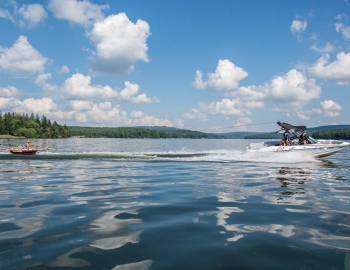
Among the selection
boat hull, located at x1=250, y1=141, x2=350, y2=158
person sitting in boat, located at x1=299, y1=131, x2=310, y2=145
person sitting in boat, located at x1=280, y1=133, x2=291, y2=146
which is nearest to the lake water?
boat hull, located at x1=250, y1=141, x2=350, y2=158

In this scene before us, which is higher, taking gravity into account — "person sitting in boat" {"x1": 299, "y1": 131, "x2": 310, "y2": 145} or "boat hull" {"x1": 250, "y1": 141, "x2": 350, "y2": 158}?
"person sitting in boat" {"x1": 299, "y1": 131, "x2": 310, "y2": 145}

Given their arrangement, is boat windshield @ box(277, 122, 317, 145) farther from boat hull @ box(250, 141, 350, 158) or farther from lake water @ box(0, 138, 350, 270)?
lake water @ box(0, 138, 350, 270)

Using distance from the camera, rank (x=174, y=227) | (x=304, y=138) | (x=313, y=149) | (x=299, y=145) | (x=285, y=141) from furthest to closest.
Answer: (x=304, y=138) < (x=285, y=141) < (x=299, y=145) < (x=313, y=149) < (x=174, y=227)

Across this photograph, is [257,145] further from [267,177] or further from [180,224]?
[180,224]

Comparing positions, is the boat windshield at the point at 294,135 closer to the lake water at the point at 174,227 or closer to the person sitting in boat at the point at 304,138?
the person sitting in boat at the point at 304,138

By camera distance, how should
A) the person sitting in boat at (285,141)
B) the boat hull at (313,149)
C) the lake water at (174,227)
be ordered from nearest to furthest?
1. the lake water at (174,227)
2. the boat hull at (313,149)
3. the person sitting in boat at (285,141)

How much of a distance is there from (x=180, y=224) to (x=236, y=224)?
1382 mm

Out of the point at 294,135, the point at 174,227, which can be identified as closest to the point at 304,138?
the point at 294,135

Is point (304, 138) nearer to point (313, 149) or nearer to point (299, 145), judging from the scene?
point (299, 145)

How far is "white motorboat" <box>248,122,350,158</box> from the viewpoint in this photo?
3543 centimetres

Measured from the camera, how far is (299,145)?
117 feet

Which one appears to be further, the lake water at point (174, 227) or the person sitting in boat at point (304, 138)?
the person sitting in boat at point (304, 138)

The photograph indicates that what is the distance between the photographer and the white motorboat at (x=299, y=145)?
35.4 metres

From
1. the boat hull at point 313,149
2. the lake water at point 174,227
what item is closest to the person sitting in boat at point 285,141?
the boat hull at point 313,149
